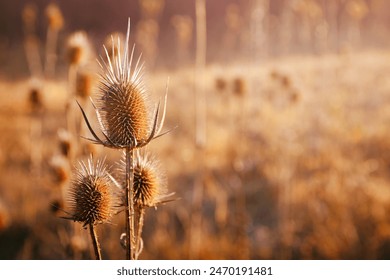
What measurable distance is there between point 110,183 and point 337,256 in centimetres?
199

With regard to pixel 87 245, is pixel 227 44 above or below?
above

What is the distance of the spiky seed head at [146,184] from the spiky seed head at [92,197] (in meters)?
0.06

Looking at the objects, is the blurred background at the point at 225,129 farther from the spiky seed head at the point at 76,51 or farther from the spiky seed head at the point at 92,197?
the spiky seed head at the point at 92,197

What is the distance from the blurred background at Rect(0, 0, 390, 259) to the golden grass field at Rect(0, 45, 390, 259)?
1 centimetres

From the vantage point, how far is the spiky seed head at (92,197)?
0.90 m

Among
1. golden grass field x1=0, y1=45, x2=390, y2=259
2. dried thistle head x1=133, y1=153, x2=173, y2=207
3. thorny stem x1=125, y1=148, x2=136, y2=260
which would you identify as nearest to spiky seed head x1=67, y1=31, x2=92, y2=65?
golden grass field x1=0, y1=45, x2=390, y2=259

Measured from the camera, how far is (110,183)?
98 centimetres

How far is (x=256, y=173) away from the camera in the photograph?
3514 mm

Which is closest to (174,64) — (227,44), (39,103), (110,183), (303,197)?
(227,44)

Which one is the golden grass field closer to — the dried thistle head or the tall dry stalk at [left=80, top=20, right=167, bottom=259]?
the dried thistle head

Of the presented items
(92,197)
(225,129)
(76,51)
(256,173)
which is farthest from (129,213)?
(225,129)

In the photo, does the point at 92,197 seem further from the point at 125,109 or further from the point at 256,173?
the point at 256,173

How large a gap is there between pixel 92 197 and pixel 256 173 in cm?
268
